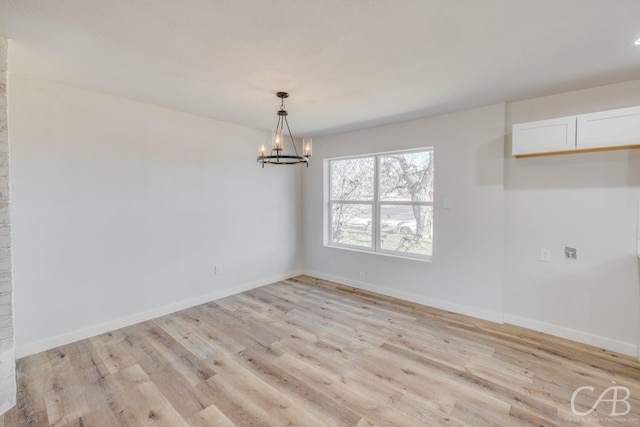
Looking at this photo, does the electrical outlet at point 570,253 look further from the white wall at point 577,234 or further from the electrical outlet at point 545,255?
the electrical outlet at point 545,255

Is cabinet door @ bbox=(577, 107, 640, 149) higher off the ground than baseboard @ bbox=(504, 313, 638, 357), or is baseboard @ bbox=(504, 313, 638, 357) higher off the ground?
cabinet door @ bbox=(577, 107, 640, 149)

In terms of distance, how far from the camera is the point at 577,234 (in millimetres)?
2855

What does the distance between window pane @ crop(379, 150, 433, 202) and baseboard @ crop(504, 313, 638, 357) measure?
1.68 meters

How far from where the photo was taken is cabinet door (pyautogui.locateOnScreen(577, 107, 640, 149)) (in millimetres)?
2375

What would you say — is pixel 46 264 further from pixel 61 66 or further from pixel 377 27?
pixel 377 27

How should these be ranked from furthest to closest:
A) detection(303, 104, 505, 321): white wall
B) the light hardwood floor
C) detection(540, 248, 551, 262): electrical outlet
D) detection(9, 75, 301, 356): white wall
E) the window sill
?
the window sill < detection(303, 104, 505, 321): white wall < detection(540, 248, 551, 262): electrical outlet < detection(9, 75, 301, 356): white wall < the light hardwood floor

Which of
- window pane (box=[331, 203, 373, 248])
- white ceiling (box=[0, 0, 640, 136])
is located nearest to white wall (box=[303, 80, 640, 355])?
white ceiling (box=[0, 0, 640, 136])

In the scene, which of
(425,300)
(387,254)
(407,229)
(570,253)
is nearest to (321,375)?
(425,300)

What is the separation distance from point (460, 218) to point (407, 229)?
0.76 metres

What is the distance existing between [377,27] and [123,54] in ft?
6.02

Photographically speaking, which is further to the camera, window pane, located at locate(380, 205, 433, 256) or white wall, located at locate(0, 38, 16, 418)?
window pane, located at locate(380, 205, 433, 256)

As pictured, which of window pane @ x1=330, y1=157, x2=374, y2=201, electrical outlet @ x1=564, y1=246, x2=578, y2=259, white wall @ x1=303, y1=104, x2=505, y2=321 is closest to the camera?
electrical outlet @ x1=564, y1=246, x2=578, y2=259

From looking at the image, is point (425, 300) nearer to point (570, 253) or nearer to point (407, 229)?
point (407, 229)

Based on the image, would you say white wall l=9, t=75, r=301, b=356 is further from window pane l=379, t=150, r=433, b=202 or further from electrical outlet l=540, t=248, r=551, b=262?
electrical outlet l=540, t=248, r=551, b=262
